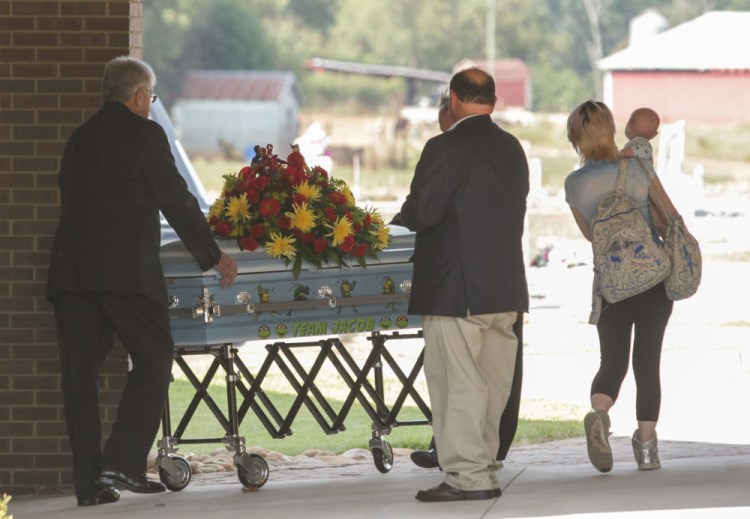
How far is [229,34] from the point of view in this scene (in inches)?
2763

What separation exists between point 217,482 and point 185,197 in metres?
1.77

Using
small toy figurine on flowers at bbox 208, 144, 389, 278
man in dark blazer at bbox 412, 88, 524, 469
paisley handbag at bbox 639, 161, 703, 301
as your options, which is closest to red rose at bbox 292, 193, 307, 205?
small toy figurine on flowers at bbox 208, 144, 389, 278

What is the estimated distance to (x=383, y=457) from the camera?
6938 mm

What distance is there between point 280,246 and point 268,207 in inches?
7.3

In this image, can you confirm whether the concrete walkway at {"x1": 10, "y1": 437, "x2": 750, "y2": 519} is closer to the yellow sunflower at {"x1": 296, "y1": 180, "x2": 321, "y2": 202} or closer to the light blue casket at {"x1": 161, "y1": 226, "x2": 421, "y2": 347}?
the light blue casket at {"x1": 161, "y1": 226, "x2": 421, "y2": 347}

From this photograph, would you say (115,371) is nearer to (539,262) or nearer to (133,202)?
(133,202)

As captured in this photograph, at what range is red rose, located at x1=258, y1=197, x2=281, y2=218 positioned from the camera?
250 inches

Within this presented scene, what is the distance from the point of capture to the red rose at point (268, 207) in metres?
6.34

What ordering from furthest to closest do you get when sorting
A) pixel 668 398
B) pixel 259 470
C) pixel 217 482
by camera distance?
pixel 668 398, pixel 217 482, pixel 259 470

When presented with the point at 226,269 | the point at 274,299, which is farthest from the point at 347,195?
the point at 226,269

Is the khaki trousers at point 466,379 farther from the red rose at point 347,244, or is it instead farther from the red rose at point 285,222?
A: the red rose at point 285,222

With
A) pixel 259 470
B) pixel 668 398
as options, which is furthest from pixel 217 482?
pixel 668 398

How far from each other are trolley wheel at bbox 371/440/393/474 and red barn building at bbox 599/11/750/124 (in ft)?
141

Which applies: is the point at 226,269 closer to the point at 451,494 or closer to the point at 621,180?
the point at 451,494
